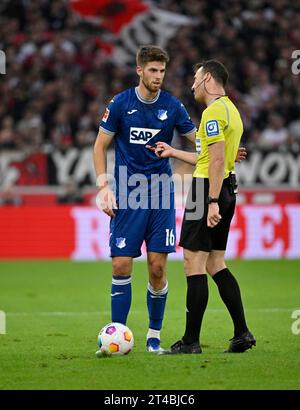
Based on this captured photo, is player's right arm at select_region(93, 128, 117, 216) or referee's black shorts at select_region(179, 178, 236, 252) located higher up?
player's right arm at select_region(93, 128, 117, 216)

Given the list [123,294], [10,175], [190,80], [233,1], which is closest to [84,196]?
[10,175]

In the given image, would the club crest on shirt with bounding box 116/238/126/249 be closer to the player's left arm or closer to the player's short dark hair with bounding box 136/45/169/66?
the player's left arm

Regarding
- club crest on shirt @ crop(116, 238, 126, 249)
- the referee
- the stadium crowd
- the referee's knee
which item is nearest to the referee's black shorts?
the referee

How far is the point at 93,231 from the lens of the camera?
17562 mm

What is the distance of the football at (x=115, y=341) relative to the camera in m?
7.72

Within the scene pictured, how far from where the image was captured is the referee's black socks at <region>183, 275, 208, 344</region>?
7.77 meters

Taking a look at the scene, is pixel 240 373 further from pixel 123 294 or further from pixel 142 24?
pixel 142 24

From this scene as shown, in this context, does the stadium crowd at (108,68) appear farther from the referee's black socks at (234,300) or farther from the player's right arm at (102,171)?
the referee's black socks at (234,300)

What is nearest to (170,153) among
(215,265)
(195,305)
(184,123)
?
(184,123)

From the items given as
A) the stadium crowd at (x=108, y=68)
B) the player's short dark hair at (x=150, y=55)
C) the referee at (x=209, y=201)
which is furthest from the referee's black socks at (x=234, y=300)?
the stadium crowd at (x=108, y=68)

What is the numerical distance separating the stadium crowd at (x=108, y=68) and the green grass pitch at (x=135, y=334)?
4.43m

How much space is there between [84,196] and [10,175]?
1487 mm

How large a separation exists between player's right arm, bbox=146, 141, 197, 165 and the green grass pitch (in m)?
1.63

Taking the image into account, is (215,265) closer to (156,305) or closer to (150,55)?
(156,305)
